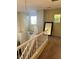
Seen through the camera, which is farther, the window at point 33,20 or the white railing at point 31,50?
the window at point 33,20

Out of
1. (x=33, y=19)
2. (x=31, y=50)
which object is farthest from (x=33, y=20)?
(x=31, y=50)

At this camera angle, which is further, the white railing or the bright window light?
the bright window light

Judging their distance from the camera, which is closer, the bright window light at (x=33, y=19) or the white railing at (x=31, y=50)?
the white railing at (x=31, y=50)

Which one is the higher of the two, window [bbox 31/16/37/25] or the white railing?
window [bbox 31/16/37/25]

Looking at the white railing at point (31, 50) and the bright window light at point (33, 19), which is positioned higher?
the bright window light at point (33, 19)

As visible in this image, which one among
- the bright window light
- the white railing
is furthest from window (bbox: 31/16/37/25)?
the white railing

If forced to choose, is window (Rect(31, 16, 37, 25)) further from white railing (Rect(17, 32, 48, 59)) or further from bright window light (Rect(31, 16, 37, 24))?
white railing (Rect(17, 32, 48, 59))

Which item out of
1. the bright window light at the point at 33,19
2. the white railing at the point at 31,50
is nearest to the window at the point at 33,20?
the bright window light at the point at 33,19

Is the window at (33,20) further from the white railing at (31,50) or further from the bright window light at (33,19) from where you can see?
the white railing at (31,50)

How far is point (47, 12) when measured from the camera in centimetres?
1142

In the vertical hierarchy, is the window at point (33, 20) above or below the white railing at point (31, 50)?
above
